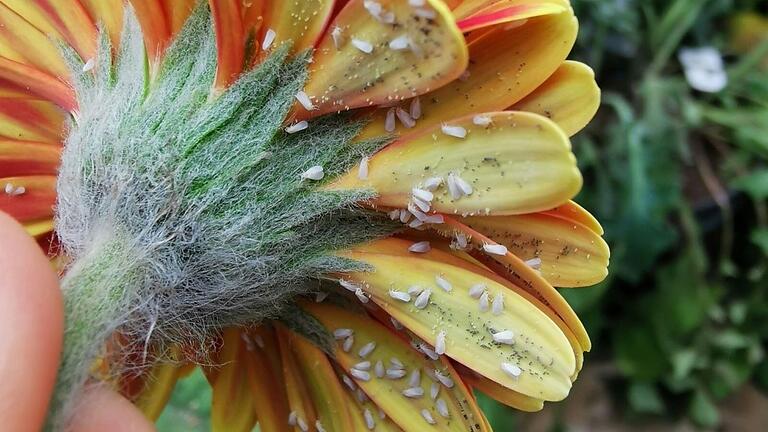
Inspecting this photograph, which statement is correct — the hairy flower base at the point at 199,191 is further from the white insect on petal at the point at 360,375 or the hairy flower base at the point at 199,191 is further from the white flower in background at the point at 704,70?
the white flower in background at the point at 704,70

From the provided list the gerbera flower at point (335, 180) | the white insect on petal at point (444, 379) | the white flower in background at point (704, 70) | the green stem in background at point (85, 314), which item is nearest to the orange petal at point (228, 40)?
the gerbera flower at point (335, 180)

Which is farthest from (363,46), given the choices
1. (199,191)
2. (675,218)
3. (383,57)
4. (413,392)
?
(675,218)

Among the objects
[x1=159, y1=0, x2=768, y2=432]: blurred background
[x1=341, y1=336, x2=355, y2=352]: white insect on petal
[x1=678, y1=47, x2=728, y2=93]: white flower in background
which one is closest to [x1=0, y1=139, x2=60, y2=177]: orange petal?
[x1=341, y1=336, x2=355, y2=352]: white insect on petal

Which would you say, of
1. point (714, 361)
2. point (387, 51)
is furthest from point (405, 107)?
point (714, 361)

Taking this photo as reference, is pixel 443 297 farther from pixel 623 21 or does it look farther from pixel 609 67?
→ pixel 609 67

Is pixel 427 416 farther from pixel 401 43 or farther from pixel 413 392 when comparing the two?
pixel 401 43

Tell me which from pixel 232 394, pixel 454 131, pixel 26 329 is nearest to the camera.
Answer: pixel 26 329

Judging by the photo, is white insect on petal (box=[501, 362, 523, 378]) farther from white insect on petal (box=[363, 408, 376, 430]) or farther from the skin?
the skin

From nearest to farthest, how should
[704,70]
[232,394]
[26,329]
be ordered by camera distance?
1. [26,329]
2. [232,394]
3. [704,70]
